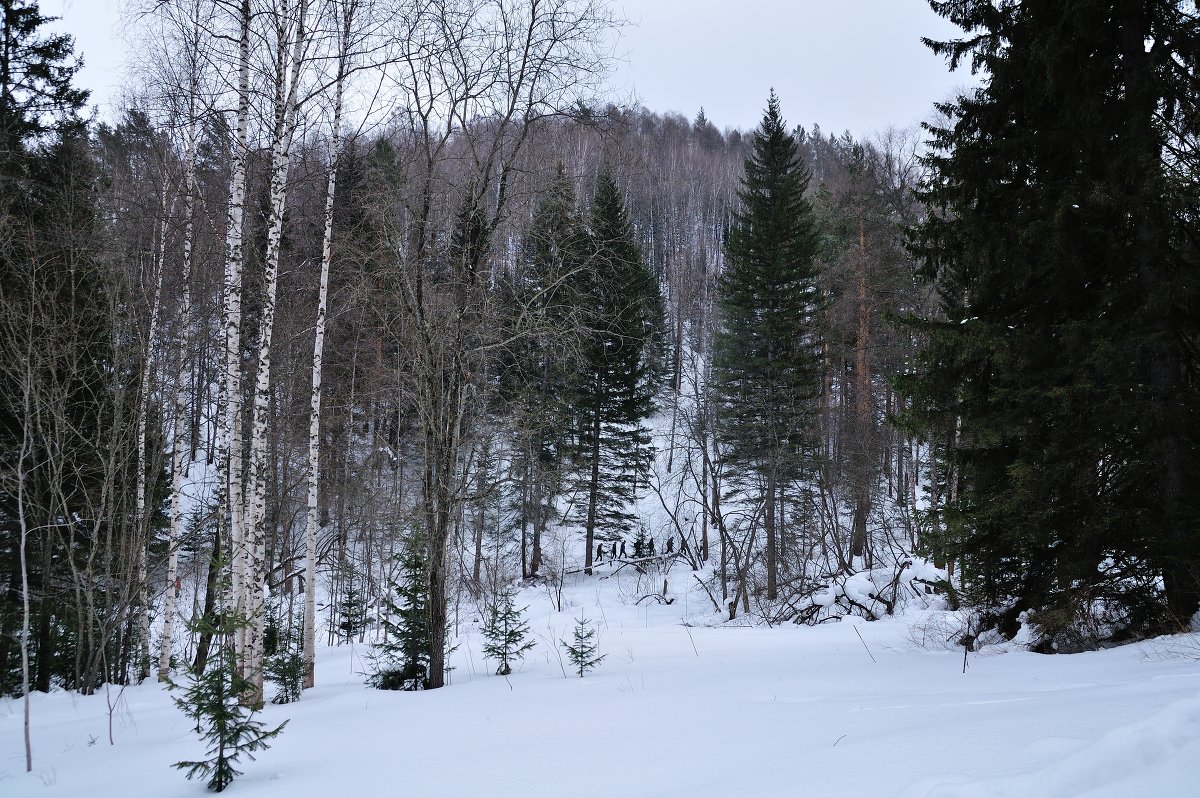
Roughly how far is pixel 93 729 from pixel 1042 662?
9632mm

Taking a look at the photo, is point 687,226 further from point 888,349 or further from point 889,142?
point 888,349

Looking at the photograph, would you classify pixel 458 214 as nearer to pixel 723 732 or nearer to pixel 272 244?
pixel 272 244

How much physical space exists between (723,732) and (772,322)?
56.3ft

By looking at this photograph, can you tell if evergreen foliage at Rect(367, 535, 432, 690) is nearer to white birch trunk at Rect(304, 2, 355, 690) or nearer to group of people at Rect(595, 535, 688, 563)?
white birch trunk at Rect(304, 2, 355, 690)

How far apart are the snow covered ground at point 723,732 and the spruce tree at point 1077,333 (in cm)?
108

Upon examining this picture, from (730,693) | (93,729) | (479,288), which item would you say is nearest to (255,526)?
(93,729)

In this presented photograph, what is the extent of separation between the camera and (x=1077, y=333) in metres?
5.50

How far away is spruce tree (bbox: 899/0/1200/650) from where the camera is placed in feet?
17.8

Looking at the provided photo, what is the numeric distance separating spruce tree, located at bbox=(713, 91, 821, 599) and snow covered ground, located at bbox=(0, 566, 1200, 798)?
473 inches

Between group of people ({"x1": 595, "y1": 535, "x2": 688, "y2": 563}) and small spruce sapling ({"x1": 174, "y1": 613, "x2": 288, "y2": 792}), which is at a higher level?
small spruce sapling ({"x1": 174, "y1": 613, "x2": 288, "y2": 792})

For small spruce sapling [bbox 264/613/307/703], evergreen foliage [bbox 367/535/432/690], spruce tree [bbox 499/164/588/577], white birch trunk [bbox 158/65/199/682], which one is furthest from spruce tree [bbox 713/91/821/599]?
white birch trunk [bbox 158/65/199/682]

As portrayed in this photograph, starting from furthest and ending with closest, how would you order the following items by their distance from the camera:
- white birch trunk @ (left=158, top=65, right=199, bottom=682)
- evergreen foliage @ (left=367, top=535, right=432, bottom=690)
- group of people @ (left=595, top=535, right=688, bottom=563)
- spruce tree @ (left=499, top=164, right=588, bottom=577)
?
1. group of people @ (left=595, top=535, right=688, bottom=563)
2. white birch trunk @ (left=158, top=65, right=199, bottom=682)
3. spruce tree @ (left=499, top=164, right=588, bottom=577)
4. evergreen foliage @ (left=367, top=535, right=432, bottom=690)

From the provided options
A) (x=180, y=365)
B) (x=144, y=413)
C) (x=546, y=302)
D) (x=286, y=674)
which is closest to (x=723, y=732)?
(x=286, y=674)

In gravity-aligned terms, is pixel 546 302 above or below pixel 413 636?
above
